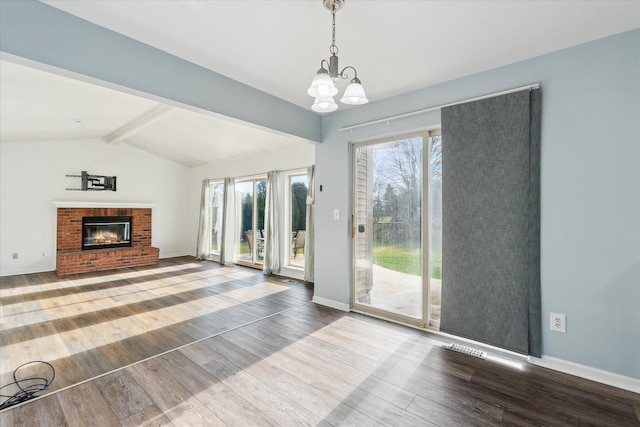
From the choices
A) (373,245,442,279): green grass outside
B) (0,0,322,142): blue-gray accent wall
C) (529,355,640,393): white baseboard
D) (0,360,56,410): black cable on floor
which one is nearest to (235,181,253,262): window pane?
(0,0,322,142): blue-gray accent wall

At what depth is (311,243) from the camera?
534 cm

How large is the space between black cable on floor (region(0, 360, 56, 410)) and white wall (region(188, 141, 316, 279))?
369cm

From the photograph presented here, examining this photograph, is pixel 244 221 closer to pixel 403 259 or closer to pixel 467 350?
pixel 403 259

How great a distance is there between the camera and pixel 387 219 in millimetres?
3473

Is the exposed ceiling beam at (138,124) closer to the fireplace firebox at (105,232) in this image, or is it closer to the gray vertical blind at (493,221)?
the fireplace firebox at (105,232)

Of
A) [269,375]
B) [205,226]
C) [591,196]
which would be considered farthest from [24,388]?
[205,226]

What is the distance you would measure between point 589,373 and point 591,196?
53.7 inches

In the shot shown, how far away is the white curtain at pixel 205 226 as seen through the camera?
763cm

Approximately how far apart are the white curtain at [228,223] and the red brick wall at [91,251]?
5.74 feet

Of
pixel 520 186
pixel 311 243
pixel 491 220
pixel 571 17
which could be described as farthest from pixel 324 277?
pixel 571 17

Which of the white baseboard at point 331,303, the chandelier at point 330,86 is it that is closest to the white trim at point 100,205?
the white baseboard at point 331,303

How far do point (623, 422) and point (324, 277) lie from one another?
113 inches

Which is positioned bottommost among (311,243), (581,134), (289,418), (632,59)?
(289,418)

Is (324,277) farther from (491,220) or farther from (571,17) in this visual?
(571,17)
